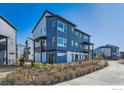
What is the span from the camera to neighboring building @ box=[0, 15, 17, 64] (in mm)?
8602

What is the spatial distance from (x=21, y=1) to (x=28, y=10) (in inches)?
13.8

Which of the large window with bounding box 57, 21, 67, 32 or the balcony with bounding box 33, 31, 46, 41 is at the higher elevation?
the large window with bounding box 57, 21, 67, 32

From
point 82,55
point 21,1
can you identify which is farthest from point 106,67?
point 21,1

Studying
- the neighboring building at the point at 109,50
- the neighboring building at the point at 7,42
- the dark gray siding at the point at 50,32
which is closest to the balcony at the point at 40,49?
the dark gray siding at the point at 50,32

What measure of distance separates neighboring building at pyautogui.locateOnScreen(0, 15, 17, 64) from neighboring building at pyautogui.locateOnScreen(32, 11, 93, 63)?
0.72 meters

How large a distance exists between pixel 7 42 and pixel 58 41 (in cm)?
178

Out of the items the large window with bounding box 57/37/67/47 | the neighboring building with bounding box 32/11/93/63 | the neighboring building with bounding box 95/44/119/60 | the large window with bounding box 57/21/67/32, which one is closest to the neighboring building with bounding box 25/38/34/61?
the neighboring building with bounding box 32/11/93/63

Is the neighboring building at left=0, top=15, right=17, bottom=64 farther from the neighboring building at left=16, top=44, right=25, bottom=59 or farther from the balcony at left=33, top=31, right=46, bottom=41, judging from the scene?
the balcony at left=33, top=31, right=46, bottom=41

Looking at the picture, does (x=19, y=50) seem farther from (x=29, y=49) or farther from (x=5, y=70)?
(x=5, y=70)

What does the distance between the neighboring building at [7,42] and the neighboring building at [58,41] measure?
0.72 meters

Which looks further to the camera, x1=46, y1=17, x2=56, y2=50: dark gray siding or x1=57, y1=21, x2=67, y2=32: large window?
x1=57, y1=21, x2=67, y2=32: large window

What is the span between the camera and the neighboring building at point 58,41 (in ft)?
28.4
